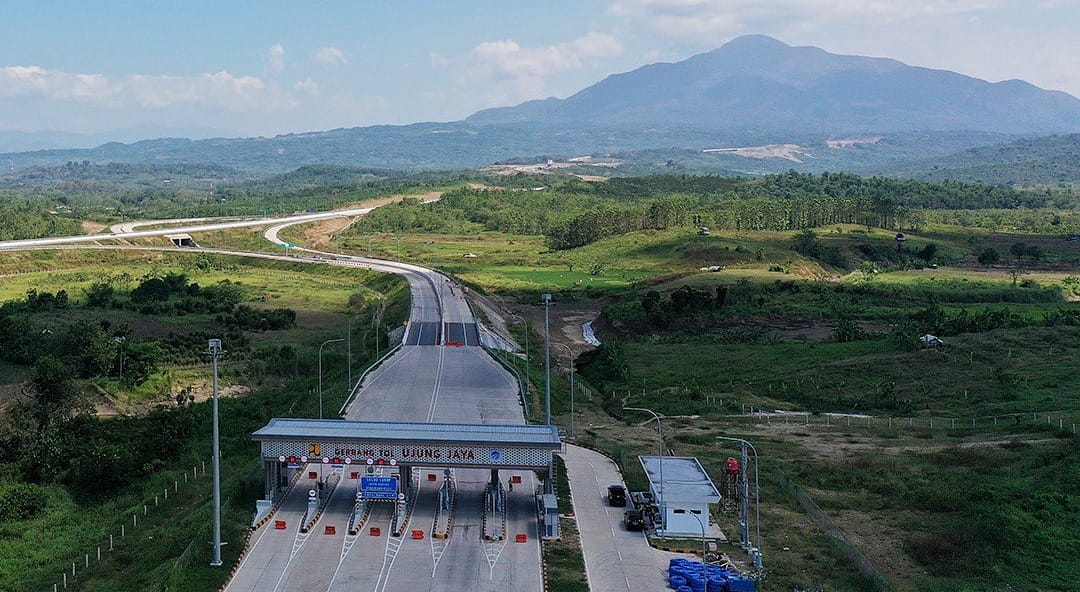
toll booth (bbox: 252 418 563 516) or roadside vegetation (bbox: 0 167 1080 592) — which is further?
toll booth (bbox: 252 418 563 516)

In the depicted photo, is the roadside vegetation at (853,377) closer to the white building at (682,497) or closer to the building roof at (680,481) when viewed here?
the building roof at (680,481)

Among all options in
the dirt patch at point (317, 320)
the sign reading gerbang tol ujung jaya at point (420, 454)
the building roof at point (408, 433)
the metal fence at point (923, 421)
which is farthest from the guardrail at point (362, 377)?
the metal fence at point (923, 421)

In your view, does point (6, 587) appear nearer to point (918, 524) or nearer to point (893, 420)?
point (918, 524)

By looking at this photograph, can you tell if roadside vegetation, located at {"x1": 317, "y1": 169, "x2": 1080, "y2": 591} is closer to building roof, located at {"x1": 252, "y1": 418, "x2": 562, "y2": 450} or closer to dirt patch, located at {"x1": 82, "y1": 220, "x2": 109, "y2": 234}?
building roof, located at {"x1": 252, "y1": 418, "x2": 562, "y2": 450}

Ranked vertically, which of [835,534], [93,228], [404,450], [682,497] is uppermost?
[93,228]

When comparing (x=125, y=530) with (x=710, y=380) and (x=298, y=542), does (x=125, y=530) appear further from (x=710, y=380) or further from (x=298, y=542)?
(x=710, y=380)

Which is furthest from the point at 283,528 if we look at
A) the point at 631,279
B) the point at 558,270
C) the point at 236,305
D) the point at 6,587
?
the point at 558,270

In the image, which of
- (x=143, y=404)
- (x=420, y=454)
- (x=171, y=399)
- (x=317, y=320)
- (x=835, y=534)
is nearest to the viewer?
(x=835, y=534)

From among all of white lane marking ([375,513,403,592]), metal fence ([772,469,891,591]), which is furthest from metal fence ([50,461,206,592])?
metal fence ([772,469,891,591])

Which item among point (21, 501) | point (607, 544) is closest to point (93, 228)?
point (21, 501)
